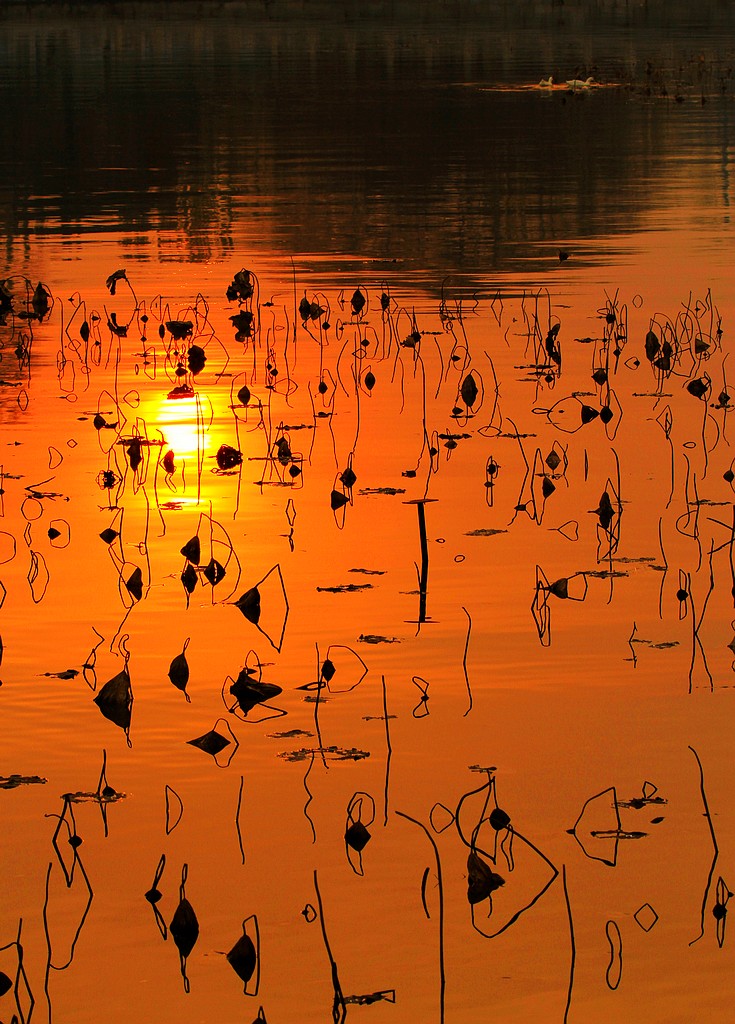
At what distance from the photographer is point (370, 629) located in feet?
31.0

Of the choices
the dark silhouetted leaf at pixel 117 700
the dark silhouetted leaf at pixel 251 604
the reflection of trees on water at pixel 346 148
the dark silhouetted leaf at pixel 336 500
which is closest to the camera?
the dark silhouetted leaf at pixel 117 700

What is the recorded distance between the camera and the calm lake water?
20.6 feet

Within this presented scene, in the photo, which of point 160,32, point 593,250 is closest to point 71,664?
point 593,250

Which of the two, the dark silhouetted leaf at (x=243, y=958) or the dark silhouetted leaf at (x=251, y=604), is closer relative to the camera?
the dark silhouetted leaf at (x=243, y=958)

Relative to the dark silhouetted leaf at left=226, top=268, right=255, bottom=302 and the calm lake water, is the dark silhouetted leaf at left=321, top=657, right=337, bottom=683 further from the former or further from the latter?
the dark silhouetted leaf at left=226, top=268, right=255, bottom=302

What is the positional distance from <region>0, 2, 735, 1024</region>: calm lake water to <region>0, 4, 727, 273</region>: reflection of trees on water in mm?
1451

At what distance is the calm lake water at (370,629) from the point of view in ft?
20.6

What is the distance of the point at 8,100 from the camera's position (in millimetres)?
55531

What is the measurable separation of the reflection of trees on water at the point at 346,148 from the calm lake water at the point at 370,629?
1.45 meters

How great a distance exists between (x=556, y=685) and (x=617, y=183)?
80.3 ft

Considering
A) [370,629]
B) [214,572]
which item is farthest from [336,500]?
[370,629]

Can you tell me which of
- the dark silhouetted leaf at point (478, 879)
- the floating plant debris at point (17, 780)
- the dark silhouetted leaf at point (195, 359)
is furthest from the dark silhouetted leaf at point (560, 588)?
the dark silhouetted leaf at point (195, 359)

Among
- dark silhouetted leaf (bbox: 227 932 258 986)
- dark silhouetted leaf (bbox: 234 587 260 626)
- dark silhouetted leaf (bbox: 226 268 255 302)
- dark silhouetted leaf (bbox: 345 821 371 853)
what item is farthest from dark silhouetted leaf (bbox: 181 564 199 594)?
dark silhouetted leaf (bbox: 226 268 255 302)

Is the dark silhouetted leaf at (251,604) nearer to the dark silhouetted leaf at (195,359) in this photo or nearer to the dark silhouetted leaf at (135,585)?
the dark silhouetted leaf at (135,585)
